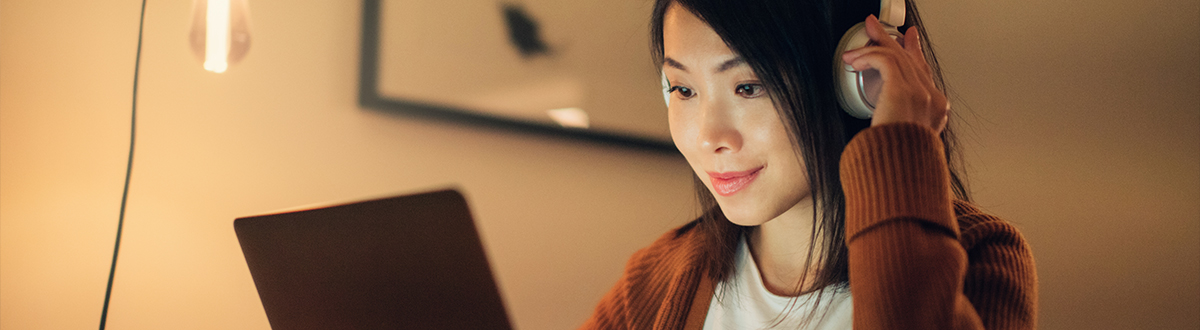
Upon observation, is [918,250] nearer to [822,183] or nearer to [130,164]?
[822,183]

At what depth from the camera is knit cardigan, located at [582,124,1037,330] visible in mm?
520

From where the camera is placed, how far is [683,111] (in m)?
0.71

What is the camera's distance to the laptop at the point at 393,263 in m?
0.54

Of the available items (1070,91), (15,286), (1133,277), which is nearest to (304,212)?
(15,286)

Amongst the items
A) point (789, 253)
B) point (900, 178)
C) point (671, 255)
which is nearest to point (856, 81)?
point (900, 178)

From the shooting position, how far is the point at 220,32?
996 mm

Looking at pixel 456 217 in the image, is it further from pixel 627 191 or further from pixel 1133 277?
pixel 1133 277

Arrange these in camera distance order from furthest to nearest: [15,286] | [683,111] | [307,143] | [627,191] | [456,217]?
[627,191] → [307,143] → [15,286] → [683,111] → [456,217]

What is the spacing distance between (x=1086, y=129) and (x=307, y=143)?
148cm

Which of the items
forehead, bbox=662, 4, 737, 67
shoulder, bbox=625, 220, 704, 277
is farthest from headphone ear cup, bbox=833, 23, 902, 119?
shoulder, bbox=625, 220, 704, 277

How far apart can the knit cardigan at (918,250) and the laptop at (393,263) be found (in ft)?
1.04

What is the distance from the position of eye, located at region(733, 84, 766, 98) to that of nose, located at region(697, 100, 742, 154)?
0.02 m

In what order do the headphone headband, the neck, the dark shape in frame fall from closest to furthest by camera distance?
the headphone headband, the neck, the dark shape in frame

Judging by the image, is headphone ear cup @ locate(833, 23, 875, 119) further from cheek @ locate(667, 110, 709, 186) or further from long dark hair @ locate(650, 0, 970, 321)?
cheek @ locate(667, 110, 709, 186)
